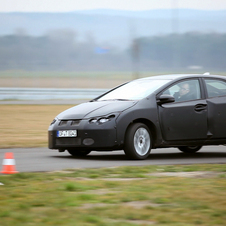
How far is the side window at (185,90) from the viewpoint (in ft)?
33.4

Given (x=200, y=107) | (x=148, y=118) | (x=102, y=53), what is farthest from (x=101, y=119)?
(x=102, y=53)

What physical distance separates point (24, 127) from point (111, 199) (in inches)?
464

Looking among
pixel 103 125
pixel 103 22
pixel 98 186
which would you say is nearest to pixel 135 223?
pixel 98 186

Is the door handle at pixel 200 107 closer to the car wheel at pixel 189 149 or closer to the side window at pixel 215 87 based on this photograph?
the side window at pixel 215 87

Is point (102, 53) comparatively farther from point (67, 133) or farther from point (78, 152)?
point (67, 133)

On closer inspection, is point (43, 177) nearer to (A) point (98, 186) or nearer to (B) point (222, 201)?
(A) point (98, 186)

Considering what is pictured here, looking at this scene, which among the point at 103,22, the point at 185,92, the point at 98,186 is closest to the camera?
the point at 98,186

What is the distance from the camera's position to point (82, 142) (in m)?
9.52

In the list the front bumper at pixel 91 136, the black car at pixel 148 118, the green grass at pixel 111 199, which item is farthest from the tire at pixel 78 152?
the green grass at pixel 111 199

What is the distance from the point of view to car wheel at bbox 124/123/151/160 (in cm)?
945

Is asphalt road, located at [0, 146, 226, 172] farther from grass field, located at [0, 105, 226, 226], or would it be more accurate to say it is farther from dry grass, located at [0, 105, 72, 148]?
dry grass, located at [0, 105, 72, 148]

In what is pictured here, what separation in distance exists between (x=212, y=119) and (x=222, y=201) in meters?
5.10

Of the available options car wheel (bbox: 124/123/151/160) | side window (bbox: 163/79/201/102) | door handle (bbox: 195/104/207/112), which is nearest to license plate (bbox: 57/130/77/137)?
car wheel (bbox: 124/123/151/160)

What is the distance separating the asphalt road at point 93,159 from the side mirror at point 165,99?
0.97m
